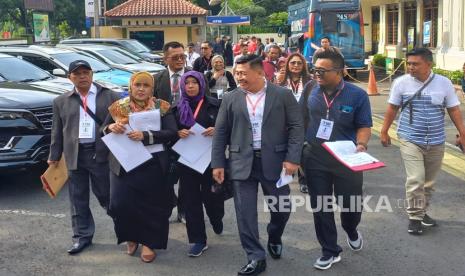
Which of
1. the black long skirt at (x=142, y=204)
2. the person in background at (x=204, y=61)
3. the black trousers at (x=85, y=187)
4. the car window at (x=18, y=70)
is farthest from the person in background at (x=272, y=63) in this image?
the black long skirt at (x=142, y=204)

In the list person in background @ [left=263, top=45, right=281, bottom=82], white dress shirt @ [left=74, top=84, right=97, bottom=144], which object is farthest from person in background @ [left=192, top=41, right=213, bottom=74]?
white dress shirt @ [left=74, top=84, right=97, bottom=144]

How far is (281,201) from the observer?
14.9 ft

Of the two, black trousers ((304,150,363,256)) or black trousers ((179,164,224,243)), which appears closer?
black trousers ((304,150,363,256))

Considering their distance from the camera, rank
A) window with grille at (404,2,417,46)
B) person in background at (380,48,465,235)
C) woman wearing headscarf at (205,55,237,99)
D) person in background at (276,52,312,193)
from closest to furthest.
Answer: person in background at (380,48,465,235), person in background at (276,52,312,193), woman wearing headscarf at (205,55,237,99), window with grille at (404,2,417,46)

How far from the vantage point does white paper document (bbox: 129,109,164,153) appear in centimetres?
467

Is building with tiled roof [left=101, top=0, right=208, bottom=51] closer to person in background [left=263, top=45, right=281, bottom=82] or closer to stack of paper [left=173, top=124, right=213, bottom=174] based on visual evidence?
person in background [left=263, top=45, right=281, bottom=82]

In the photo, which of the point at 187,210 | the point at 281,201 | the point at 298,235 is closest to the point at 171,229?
the point at 187,210

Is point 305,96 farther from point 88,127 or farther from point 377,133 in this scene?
point 377,133

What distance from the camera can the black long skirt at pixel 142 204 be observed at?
4.76 m

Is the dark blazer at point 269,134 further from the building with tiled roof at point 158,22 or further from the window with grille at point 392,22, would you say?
the building with tiled roof at point 158,22

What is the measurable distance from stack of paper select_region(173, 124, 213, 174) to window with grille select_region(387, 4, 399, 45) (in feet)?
84.5

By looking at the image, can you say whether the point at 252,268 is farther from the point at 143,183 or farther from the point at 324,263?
the point at 143,183

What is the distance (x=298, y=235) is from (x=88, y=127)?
7.06ft

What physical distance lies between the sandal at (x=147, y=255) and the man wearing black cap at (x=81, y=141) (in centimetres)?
63
